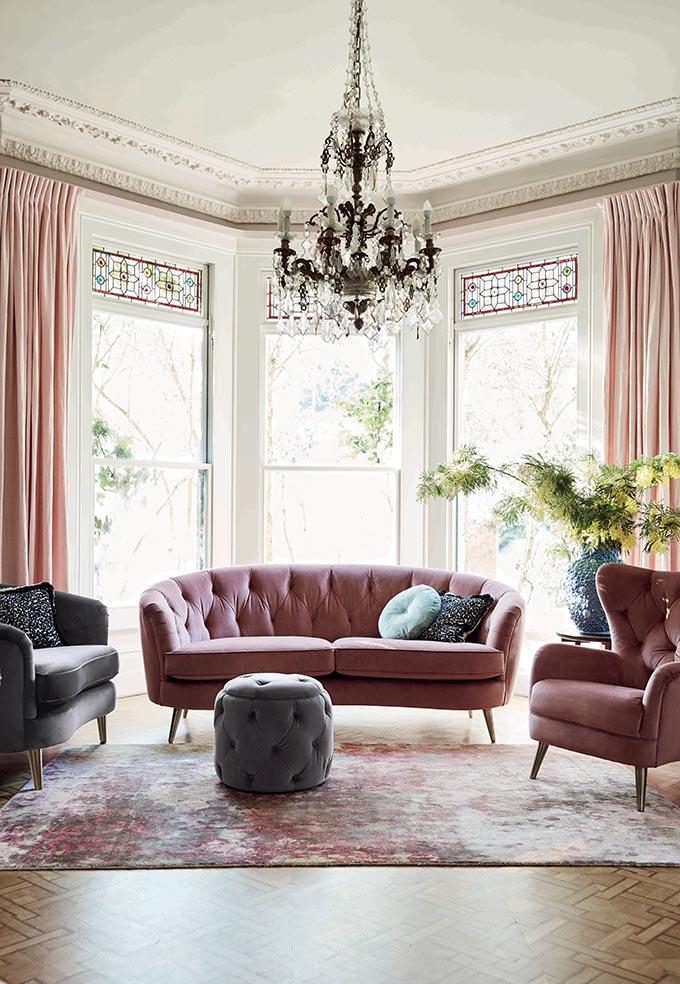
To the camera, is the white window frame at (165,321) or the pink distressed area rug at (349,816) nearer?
the pink distressed area rug at (349,816)

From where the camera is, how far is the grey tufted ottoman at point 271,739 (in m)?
4.00

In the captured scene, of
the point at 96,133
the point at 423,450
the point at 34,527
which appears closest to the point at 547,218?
the point at 423,450

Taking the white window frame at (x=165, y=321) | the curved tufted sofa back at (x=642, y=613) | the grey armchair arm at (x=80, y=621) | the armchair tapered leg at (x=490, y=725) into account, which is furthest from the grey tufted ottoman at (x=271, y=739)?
the white window frame at (x=165, y=321)

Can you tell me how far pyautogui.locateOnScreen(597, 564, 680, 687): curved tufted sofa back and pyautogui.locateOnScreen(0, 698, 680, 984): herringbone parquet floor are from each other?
1.30 m

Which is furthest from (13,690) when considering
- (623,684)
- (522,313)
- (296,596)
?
(522,313)

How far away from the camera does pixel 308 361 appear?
6.82 m

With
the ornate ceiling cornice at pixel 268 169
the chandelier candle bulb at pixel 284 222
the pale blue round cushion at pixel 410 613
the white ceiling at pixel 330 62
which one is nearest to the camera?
the chandelier candle bulb at pixel 284 222

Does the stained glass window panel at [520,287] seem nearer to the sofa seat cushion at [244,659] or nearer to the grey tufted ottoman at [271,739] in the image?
the sofa seat cushion at [244,659]

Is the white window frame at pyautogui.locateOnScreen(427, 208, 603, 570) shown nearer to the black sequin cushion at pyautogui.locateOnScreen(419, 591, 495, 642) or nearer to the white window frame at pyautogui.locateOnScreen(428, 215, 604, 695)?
the white window frame at pyautogui.locateOnScreen(428, 215, 604, 695)

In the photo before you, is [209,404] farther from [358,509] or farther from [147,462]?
[358,509]

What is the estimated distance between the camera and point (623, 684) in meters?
4.43

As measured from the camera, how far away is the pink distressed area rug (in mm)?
3363

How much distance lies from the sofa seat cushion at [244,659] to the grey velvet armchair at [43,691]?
37 cm

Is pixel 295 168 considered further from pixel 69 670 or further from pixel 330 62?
pixel 69 670
